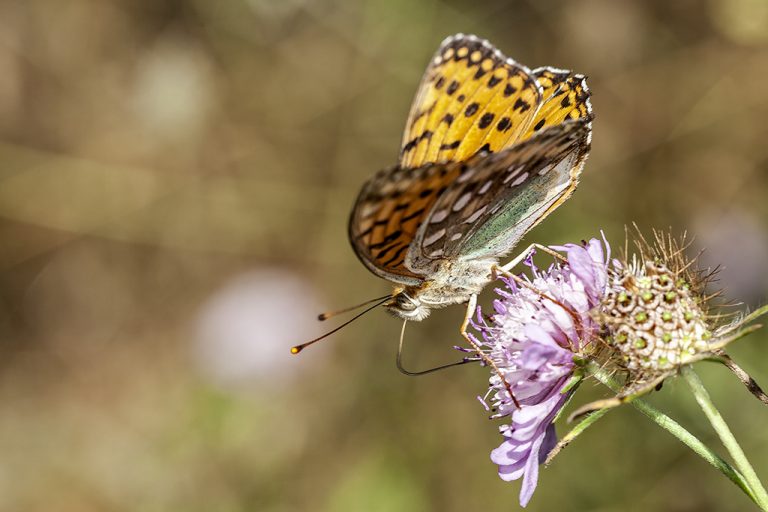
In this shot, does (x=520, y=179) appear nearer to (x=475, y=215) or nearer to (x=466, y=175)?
(x=475, y=215)

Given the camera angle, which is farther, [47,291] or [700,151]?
[47,291]

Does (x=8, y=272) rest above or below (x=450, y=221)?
above

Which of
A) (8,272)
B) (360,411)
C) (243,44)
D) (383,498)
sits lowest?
(383,498)

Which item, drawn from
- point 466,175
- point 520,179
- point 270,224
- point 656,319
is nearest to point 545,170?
point 520,179

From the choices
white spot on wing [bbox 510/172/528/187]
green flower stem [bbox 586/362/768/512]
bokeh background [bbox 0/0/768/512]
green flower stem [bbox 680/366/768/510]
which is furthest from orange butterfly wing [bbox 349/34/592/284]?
bokeh background [bbox 0/0/768/512]

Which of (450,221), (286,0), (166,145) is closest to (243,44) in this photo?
(286,0)

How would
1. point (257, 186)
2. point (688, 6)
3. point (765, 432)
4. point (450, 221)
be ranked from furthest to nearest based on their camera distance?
1. point (257, 186)
2. point (688, 6)
3. point (765, 432)
4. point (450, 221)

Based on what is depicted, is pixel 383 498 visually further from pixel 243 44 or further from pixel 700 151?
pixel 243 44

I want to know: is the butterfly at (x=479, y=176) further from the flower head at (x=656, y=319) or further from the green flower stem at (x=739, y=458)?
the green flower stem at (x=739, y=458)

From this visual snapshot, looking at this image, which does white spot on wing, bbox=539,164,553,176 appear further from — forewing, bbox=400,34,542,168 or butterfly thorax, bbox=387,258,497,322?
butterfly thorax, bbox=387,258,497,322
